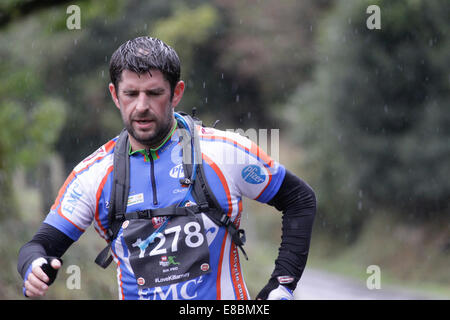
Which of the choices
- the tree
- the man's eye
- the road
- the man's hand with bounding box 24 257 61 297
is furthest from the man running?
the tree

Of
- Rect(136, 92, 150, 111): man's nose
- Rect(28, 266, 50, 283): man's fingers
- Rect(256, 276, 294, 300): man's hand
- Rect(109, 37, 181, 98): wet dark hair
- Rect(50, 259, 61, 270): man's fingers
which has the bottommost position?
Rect(256, 276, 294, 300): man's hand

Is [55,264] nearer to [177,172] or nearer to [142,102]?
[177,172]

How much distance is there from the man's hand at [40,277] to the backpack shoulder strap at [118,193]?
0.41 metres

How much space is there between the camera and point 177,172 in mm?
3594

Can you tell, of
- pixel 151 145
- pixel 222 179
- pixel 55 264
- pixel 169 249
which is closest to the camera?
pixel 55 264

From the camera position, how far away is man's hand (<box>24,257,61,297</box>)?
3.15 m

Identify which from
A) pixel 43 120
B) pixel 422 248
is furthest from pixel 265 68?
pixel 43 120

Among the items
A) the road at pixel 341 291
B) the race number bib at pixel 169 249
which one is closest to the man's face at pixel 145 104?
the race number bib at pixel 169 249

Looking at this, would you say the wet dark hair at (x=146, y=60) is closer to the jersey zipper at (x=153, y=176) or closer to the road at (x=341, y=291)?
the jersey zipper at (x=153, y=176)

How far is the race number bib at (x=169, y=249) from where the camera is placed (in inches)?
136

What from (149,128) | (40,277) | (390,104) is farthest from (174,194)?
(390,104)

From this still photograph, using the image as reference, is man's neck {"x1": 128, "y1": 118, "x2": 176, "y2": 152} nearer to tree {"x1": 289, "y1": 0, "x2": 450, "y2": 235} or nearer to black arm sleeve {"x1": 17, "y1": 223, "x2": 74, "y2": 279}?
→ black arm sleeve {"x1": 17, "y1": 223, "x2": 74, "y2": 279}

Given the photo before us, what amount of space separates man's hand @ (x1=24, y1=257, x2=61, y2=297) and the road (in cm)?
1088

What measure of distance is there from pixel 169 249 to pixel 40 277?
0.67m
